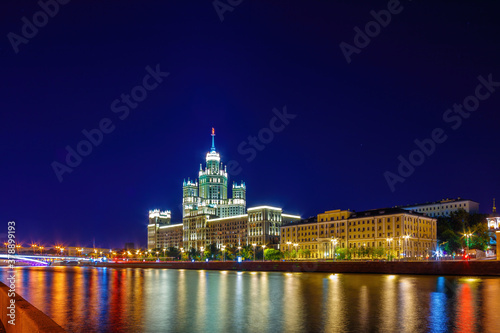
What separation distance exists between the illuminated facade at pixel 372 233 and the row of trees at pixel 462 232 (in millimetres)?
4030

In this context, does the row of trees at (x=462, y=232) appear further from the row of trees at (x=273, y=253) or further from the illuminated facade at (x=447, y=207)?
the illuminated facade at (x=447, y=207)

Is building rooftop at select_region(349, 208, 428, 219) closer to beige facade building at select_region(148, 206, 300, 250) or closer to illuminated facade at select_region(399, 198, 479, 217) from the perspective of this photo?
illuminated facade at select_region(399, 198, 479, 217)

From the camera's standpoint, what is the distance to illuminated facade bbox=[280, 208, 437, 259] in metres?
112

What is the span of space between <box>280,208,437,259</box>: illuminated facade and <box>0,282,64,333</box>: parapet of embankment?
101m

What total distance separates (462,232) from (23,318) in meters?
117

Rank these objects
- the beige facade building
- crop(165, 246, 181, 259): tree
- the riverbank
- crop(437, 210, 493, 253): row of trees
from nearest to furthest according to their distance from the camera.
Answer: the riverbank → crop(437, 210, 493, 253): row of trees → the beige facade building → crop(165, 246, 181, 259): tree

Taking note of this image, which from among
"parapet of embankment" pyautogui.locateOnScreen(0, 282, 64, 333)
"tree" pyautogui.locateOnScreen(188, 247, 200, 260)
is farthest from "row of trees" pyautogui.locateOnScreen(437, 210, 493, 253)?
"parapet of embankment" pyautogui.locateOnScreen(0, 282, 64, 333)

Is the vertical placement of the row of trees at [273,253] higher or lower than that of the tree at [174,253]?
higher

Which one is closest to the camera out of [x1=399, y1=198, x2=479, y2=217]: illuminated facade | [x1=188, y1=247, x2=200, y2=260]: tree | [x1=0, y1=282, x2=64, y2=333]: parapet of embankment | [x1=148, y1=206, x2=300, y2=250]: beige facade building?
[x1=0, y1=282, x2=64, y2=333]: parapet of embankment

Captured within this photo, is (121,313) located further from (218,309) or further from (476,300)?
(476,300)

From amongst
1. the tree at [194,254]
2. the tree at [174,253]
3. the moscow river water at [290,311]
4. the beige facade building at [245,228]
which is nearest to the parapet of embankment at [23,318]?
the moscow river water at [290,311]

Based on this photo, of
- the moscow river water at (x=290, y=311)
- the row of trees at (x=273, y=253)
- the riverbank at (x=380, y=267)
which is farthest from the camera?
the row of trees at (x=273, y=253)

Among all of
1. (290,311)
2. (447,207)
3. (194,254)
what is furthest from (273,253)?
(290,311)

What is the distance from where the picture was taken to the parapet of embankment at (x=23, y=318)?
8.01 metres
